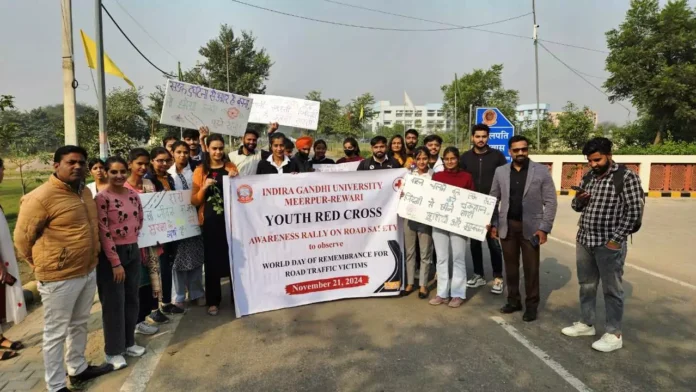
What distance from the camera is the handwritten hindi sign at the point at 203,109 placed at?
571cm

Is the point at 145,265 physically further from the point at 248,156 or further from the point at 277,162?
the point at 248,156

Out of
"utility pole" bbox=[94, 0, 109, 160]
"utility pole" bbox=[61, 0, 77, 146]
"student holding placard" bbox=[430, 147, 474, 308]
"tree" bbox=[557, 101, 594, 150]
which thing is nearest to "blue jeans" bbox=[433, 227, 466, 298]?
"student holding placard" bbox=[430, 147, 474, 308]

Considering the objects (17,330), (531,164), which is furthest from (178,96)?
(531,164)

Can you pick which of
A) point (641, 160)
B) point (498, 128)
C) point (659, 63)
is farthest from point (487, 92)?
point (498, 128)

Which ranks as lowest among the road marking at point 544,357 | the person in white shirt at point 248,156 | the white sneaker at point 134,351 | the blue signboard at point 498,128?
the road marking at point 544,357

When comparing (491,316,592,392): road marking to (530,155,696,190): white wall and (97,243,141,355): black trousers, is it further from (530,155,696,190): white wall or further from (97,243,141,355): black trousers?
(530,155,696,190): white wall

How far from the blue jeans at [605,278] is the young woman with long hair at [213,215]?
3433 millimetres

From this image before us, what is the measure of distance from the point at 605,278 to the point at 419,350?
1726 millimetres

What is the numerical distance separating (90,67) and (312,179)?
703cm

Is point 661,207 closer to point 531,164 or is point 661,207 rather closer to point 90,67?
point 531,164

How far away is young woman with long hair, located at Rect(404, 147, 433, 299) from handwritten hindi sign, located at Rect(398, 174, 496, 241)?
242 mm

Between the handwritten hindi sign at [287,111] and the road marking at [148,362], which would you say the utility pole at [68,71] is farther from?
the road marking at [148,362]

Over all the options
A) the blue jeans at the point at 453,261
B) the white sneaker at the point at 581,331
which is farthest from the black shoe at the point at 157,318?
the white sneaker at the point at 581,331

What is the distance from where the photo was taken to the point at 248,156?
5879mm
